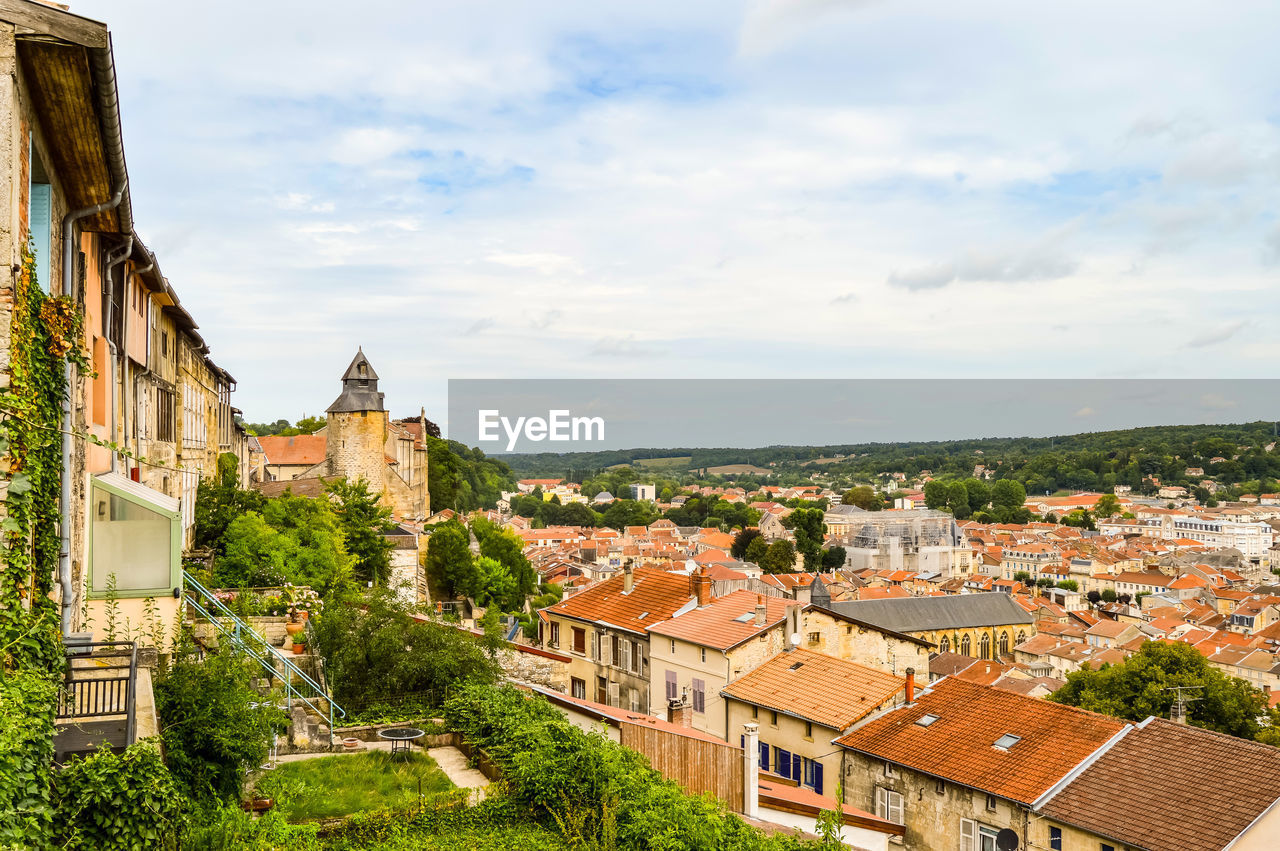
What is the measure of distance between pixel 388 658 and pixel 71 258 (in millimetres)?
11625

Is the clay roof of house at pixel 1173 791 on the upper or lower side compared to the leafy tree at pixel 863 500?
upper

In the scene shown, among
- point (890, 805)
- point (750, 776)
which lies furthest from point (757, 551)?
point (750, 776)

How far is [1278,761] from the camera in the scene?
69.0 ft

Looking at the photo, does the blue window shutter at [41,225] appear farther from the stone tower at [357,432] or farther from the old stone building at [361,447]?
the stone tower at [357,432]

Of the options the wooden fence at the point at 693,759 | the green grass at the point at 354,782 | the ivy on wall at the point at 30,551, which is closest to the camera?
the ivy on wall at the point at 30,551

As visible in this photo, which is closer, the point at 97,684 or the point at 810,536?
the point at 97,684

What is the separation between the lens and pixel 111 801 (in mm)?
5965

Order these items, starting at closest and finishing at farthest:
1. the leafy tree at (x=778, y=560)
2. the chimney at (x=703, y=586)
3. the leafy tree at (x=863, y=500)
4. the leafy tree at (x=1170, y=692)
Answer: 1. the chimney at (x=703, y=586)
2. the leafy tree at (x=1170, y=692)
3. the leafy tree at (x=778, y=560)
4. the leafy tree at (x=863, y=500)

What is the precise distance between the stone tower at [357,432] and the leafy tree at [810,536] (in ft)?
291

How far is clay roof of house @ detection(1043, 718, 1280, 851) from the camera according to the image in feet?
64.3

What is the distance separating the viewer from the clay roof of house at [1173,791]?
1961cm

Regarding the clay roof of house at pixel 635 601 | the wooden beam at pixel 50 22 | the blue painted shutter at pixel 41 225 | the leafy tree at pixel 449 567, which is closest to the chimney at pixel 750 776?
the blue painted shutter at pixel 41 225

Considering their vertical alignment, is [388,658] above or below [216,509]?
below

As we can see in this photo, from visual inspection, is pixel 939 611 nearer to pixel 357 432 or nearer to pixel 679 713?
pixel 357 432
